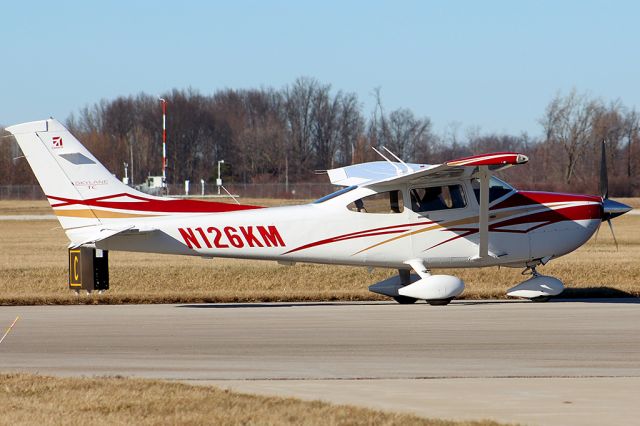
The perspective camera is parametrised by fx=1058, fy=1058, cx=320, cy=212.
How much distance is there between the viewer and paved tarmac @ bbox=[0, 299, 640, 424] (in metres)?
8.99

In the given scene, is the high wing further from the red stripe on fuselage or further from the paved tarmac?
the paved tarmac

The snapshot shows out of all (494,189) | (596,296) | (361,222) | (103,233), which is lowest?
Result: (596,296)

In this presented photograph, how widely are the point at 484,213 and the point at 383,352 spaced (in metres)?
5.50

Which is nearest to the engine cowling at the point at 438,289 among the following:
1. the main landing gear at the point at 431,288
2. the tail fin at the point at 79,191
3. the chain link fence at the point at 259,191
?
the main landing gear at the point at 431,288

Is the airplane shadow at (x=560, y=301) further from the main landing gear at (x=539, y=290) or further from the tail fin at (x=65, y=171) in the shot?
the tail fin at (x=65, y=171)

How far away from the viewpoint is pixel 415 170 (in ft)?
55.0

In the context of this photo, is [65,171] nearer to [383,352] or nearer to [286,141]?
[383,352]

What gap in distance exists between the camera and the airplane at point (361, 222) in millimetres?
16438

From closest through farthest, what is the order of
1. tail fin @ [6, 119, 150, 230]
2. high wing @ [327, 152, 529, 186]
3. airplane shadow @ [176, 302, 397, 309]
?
high wing @ [327, 152, 529, 186] < tail fin @ [6, 119, 150, 230] < airplane shadow @ [176, 302, 397, 309]

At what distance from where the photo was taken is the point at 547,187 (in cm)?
7288

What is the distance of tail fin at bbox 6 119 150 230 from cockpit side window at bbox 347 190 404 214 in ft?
12.4

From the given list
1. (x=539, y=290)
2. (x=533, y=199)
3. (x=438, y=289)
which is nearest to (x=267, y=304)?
(x=438, y=289)

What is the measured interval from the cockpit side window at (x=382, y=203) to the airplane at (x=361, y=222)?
0.02 metres

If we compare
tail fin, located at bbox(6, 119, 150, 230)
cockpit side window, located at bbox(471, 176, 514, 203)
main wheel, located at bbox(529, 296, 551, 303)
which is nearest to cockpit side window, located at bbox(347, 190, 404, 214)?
cockpit side window, located at bbox(471, 176, 514, 203)
